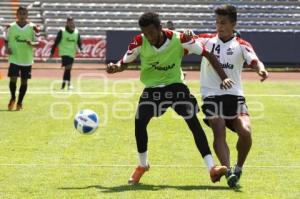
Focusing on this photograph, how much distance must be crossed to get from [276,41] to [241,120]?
26.0 metres

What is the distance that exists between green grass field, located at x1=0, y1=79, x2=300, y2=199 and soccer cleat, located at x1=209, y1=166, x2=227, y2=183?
14 cm

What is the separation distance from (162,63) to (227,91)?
809 millimetres

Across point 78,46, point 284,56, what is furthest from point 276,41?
point 78,46

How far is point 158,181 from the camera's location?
845 centimetres

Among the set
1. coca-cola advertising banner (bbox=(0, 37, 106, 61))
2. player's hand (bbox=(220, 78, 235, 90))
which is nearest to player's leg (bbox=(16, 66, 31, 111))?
player's hand (bbox=(220, 78, 235, 90))

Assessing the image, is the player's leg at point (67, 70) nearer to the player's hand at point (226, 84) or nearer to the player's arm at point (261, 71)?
the player's arm at point (261, 71)

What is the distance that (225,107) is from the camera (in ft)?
27.3

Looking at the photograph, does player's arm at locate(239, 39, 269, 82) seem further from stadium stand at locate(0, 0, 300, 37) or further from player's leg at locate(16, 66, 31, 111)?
stadium stand at locate(0, 0, 300, 37)

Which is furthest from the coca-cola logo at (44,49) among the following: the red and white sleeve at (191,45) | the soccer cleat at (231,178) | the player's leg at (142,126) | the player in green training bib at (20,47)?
the soccer cleat at (231,178)

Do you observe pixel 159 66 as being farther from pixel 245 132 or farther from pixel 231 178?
pixel 231 178

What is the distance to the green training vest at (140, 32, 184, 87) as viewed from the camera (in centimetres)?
828

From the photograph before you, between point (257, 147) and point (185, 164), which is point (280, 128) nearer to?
point (257, 147)

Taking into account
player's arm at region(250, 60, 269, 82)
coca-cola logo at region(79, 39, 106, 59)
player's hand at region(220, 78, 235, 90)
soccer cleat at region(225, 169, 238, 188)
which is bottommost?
coca-cola logo at region(79, 39, 106, 59)

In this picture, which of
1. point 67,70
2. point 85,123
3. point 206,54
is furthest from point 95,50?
point 206,54
